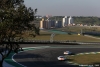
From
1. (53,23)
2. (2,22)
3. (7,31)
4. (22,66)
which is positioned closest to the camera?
(2,22)

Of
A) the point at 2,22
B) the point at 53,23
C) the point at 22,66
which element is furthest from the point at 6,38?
the point at 53,23

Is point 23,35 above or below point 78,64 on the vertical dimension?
above

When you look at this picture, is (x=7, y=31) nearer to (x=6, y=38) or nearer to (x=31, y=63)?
(x=6, y=38)

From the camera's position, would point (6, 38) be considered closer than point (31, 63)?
Yes

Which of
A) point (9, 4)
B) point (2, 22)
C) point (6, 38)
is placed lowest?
point (6, 38)

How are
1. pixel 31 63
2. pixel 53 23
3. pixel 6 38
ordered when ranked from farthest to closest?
pixel 53 23, pixel 31 63, pixel 6 38

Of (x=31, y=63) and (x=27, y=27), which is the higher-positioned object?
(x=27, y=27)

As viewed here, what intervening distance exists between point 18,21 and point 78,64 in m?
18.0

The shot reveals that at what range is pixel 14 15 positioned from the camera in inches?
644

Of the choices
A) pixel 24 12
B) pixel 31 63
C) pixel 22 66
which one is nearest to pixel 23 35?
pixel 24 12

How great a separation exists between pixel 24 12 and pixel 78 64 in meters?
18.2

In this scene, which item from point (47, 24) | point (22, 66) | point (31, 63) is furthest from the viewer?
point (47, 24)

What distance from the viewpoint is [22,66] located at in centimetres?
3048

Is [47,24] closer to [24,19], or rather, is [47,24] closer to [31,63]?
[31,63]
